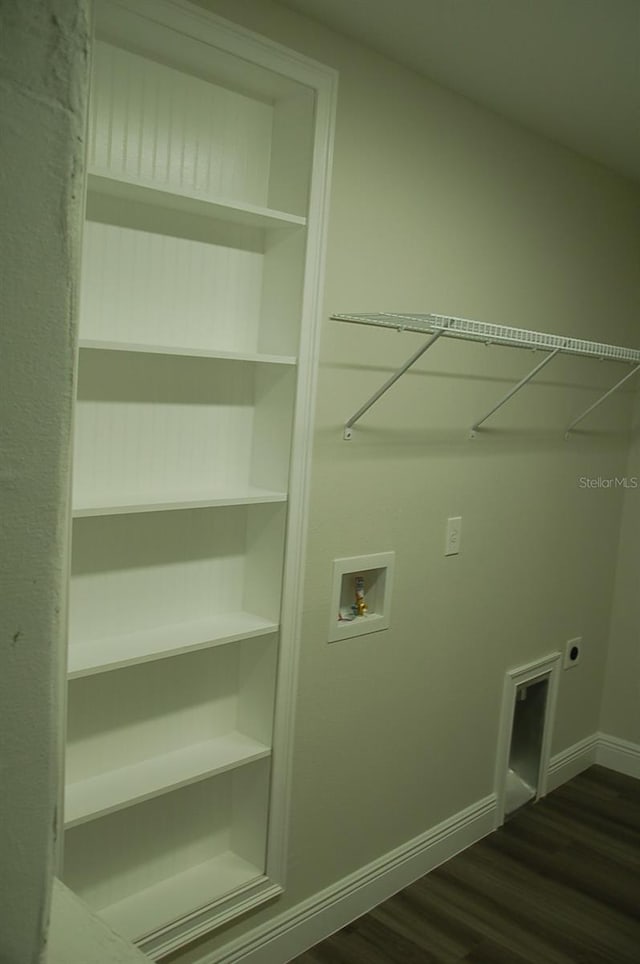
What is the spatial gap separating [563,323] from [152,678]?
1.94 metres

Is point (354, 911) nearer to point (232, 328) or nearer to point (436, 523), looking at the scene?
point (436, 523)

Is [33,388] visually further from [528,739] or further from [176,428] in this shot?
[528,739]

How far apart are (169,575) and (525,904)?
5.46 feet

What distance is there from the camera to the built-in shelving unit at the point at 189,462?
1.75 m

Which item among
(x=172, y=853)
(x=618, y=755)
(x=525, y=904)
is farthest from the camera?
(x=618, y=755)

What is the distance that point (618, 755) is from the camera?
3.61m

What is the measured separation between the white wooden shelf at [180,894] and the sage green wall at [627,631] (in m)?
2.10

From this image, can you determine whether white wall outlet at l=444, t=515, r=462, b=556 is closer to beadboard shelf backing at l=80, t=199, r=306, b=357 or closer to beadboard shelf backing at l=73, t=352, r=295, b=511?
beadboard shelf backing at l=73, t=352, r=295, b=511

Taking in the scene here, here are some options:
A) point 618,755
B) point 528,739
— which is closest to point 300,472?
point 528,739

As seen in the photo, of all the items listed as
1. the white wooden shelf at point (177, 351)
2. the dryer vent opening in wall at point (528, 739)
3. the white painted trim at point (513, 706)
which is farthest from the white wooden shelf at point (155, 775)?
the dryer vent opening in wall at point (528, 739)

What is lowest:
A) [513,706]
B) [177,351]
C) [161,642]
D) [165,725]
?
[513,706]

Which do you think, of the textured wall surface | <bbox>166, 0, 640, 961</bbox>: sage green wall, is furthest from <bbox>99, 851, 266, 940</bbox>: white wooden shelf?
the textured wall surface

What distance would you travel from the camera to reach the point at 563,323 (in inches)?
116

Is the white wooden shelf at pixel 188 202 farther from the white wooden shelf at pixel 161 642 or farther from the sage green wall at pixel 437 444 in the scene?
the white wooden shelf at pixel 161 642
